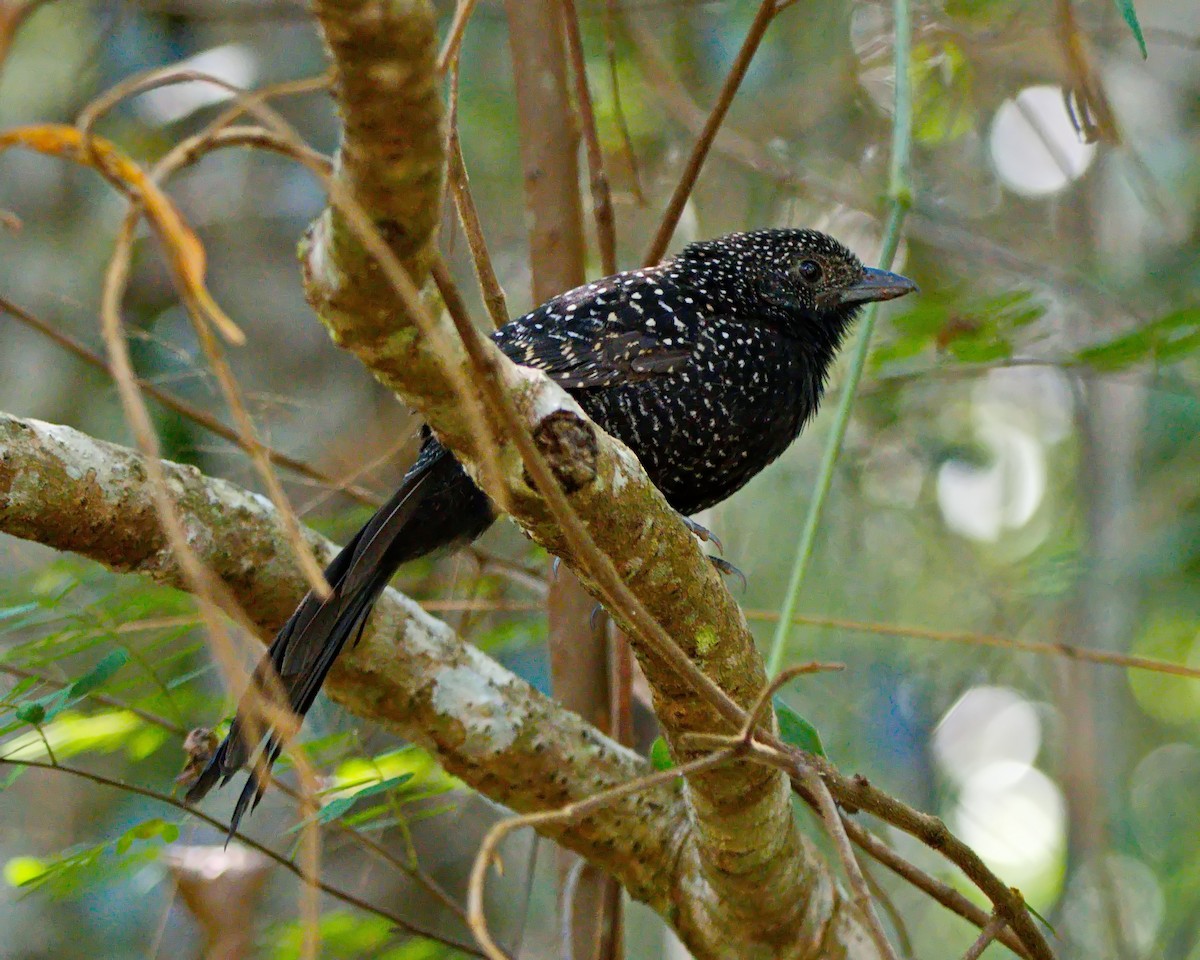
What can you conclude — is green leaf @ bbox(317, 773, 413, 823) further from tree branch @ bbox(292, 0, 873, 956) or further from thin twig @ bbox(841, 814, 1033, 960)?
thin twig @ bbox(841, 814, 1033, 960)

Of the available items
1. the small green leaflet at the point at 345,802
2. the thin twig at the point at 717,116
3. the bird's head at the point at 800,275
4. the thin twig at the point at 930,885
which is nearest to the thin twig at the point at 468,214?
the thin twig at the point at 717,116

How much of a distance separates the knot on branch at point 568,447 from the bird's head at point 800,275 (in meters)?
1.78

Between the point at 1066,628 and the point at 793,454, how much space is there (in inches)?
60.8

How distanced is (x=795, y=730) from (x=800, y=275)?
1.56 m

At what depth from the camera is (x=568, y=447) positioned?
5.62 ft

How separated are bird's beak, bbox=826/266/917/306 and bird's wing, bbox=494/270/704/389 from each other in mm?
638

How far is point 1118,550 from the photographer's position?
5344 millimetres

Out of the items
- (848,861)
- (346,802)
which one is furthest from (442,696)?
(848,861)

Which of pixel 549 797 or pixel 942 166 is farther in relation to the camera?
pixel 942 166

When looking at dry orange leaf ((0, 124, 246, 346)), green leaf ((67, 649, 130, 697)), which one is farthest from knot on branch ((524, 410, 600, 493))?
green leaf ((67, 649, 130, 697))

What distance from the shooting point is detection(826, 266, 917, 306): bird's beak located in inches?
140

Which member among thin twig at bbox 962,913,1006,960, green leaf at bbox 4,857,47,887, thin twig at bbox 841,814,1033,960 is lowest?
green leaf at bbox 4,857,47,887

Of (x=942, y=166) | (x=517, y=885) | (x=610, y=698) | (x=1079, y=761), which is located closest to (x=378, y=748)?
(x=610, y=698)

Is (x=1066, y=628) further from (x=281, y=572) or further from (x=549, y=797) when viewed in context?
(x=281, y=572)
